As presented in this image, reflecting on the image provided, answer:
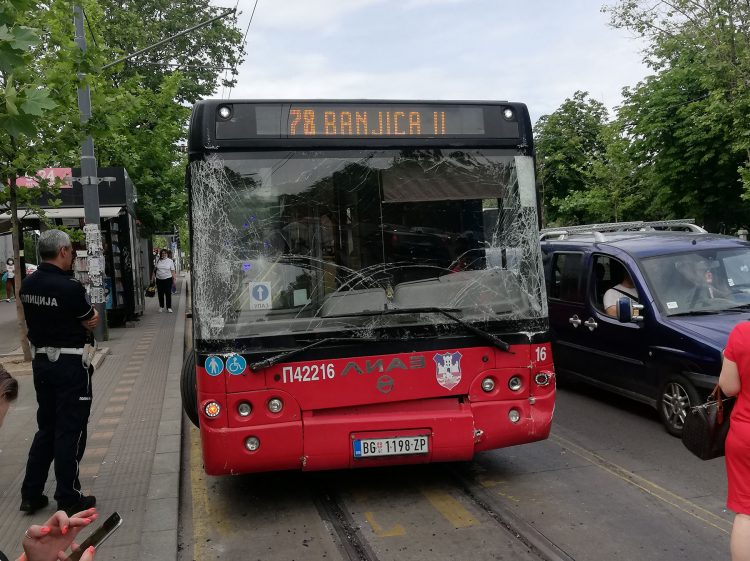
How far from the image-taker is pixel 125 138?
18625mm

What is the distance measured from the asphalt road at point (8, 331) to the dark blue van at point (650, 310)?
11.4 m

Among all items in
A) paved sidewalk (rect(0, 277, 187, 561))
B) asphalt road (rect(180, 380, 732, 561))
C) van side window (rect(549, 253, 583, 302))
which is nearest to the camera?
asphalt road (rect(180, 380, 732, 561))

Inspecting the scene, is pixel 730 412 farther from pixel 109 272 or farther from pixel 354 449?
pixel 109 272

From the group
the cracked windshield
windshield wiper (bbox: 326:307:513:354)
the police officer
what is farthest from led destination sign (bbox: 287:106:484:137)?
the police officer

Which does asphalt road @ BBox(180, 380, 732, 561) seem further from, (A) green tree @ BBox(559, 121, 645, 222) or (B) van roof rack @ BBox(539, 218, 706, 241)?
(A) green tree @ BBox(559, 121, 645, 222)

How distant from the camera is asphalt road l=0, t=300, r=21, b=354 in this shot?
51.1ft

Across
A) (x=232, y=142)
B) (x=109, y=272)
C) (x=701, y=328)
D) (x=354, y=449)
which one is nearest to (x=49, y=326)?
(x=232, y=142)

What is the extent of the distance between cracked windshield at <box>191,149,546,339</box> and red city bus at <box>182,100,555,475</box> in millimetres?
10

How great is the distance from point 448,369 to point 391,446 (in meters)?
0.65

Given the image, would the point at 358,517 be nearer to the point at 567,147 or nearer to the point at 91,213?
the point at 91,213

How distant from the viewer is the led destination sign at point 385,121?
5.00 metres

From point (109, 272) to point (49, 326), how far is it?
498 inches

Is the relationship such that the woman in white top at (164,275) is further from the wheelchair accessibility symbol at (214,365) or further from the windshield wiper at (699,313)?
the wheelchair accessibility symbol at (214,365)

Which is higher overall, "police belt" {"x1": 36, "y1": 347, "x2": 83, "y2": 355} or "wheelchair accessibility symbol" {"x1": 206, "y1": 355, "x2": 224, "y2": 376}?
"police belt" {"x1": 36, "y1": 347, "x2": 83, "y2": 355}
